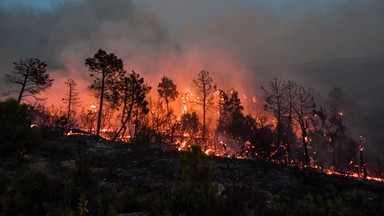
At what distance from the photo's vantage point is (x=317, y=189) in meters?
20.0

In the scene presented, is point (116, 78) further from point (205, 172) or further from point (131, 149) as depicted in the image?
point (205, 172)

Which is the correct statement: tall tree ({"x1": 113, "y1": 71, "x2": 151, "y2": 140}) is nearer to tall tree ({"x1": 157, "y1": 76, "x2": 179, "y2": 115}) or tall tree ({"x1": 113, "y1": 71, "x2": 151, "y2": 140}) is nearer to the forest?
the forest

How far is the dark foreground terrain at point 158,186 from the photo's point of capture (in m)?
7.70

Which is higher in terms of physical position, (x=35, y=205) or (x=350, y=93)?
(x=350, y=93)

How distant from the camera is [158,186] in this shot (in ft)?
51.9

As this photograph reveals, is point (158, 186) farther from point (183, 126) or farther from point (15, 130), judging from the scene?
point (183, 126)

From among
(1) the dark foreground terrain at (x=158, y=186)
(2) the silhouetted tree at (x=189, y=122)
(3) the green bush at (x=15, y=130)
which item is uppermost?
(2) the silhouetted tree at (x=189, y=122)

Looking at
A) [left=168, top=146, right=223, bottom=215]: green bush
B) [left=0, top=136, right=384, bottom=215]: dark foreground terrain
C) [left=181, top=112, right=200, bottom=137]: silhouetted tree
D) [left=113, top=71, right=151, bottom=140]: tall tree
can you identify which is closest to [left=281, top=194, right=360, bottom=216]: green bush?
[left=0, top=136, right=384, bottom=215]: dark foreground terrain

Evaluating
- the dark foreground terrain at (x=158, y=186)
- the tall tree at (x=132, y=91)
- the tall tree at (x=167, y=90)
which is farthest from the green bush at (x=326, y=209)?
the tall tree at (x=167, y=90)

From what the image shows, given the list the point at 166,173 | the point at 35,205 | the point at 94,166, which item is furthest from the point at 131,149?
the point at 35,205

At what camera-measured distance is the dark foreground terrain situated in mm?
7703

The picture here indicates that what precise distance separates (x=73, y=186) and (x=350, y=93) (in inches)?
8615

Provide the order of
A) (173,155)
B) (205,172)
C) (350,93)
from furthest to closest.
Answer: (350,93), (173,155), (205,172)

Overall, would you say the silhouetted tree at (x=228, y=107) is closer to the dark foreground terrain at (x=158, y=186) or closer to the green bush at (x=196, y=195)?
the dark foreground terrain at (x=158, y=186)
